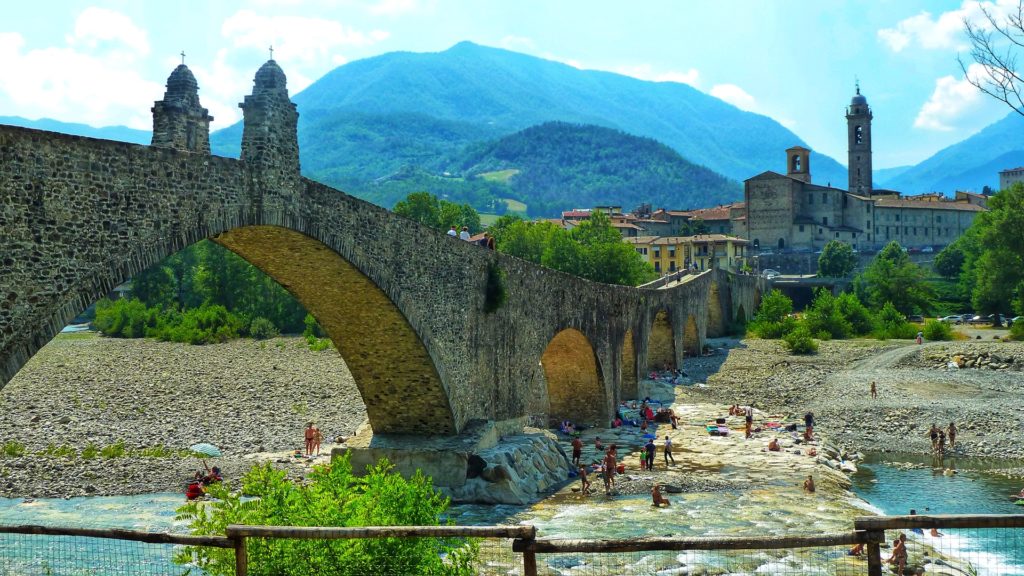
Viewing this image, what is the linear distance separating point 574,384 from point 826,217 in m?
80.0

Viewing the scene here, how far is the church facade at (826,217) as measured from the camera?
335 feet

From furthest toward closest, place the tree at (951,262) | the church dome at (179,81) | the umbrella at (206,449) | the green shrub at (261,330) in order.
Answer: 1. the tree at (951,262)
2. the green shrub at (261,330)
3. the umbrella at (206,449)
4. the church dome at (179,81)

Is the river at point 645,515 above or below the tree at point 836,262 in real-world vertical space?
below

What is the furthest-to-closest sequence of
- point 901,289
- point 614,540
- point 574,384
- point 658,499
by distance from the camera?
1. point 901,289
2. point 574,384
3. point 658,499
4. point 614,540

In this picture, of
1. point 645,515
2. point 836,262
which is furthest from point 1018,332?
point 836,262

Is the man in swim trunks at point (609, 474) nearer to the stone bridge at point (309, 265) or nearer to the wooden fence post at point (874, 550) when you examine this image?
the stone bridge at point (309, 265)

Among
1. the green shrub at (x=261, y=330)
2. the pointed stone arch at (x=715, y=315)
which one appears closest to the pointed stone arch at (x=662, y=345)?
the pointed stone arch at (x=715, y=315)

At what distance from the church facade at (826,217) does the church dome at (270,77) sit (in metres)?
91.8

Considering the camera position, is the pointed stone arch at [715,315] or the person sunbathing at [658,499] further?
the pointed stone arch at [715,315]

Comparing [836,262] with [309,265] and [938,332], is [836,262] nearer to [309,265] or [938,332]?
[938,332]

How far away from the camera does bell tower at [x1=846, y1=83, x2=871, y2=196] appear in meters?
121

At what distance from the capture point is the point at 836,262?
87.4 meters

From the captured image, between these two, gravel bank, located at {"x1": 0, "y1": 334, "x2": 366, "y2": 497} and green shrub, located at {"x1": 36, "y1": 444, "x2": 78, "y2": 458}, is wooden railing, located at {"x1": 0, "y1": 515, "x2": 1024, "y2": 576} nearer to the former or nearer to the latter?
gravel bank, located at {"x1": 0, "y1": 334, "x2": 366, "y2": 497}

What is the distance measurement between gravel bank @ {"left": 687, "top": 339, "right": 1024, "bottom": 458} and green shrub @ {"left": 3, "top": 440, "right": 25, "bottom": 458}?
2412 centimetres
